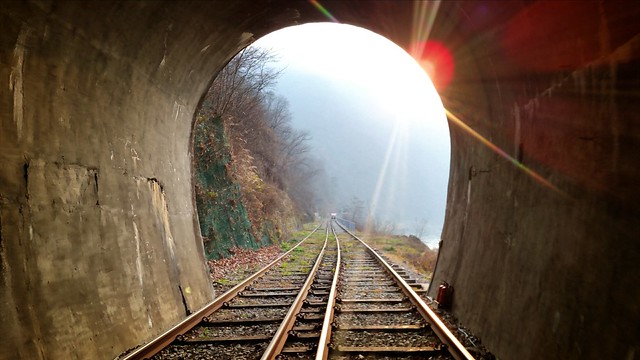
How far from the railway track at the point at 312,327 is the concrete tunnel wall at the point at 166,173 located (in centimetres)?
62

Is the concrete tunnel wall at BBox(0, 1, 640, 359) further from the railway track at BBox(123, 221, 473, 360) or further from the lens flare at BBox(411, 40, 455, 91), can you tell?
the railway track at BBox(123, 221, 473, 360)

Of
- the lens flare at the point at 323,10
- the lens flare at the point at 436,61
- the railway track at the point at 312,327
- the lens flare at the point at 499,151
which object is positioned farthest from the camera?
the lens flare at the point at 323,10

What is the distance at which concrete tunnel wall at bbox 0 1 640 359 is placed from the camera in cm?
335

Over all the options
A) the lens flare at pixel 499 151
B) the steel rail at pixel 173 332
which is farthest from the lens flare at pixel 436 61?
the steel rail at pixel 173 332

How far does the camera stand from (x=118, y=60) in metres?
5.21

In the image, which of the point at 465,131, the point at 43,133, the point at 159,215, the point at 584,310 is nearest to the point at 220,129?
the point at 159,215

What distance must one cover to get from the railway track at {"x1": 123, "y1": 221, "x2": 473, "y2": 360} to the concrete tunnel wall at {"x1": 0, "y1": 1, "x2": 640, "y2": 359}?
0.62 meters

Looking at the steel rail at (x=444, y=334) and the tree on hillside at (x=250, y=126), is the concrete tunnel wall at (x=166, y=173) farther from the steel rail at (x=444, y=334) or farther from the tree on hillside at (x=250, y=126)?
the tree on hillside at (x=250, y=126)

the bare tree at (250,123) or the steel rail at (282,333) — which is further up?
the bare tree at (250,123)

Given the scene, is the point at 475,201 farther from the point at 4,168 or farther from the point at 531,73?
the point at 4,168

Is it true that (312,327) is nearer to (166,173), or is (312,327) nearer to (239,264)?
(166,173)

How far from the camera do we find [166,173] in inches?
288

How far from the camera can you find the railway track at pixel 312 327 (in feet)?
16.1

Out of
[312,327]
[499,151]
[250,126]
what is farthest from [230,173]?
[250,126]
